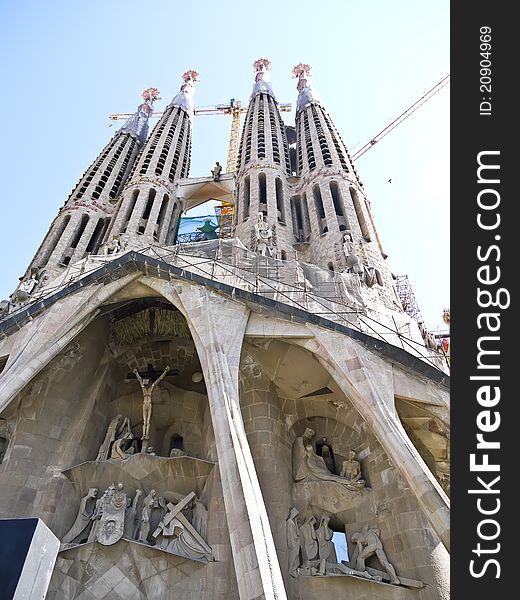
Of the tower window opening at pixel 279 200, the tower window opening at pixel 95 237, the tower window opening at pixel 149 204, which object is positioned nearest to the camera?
the tower window opening at pixel 279 200

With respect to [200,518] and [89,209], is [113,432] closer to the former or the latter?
[200,518]

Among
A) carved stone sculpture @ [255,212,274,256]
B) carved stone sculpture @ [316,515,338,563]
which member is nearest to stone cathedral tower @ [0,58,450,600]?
carved stone sculpture @ [316,515,338,563]

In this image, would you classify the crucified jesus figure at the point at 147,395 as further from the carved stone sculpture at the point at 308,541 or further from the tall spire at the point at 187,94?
the tall spire at the point at 187,94

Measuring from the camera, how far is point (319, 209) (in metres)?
20.6

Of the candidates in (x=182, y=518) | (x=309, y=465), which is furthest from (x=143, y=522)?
(x=309, y=465)

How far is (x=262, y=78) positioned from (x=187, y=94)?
5651 millimetres

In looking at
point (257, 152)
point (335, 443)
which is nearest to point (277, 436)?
point (335, 443)

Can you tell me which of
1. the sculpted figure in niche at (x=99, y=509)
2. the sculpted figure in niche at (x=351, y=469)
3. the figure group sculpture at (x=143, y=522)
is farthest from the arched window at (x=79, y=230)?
the sculpted figure in niche at (x=351, y=469)

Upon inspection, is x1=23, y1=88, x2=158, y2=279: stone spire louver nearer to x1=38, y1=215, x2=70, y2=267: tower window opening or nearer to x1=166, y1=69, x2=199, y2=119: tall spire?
x1=38, y1=215, x2=70, y2=267: tower window opening

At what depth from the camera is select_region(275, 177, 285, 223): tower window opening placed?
20.8m

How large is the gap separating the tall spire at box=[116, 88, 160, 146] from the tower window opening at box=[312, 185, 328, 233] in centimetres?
1525

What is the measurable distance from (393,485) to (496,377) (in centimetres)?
578

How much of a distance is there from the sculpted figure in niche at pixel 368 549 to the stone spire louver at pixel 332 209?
7.20 m

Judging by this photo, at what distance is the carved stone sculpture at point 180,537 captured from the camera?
8.95 metres
